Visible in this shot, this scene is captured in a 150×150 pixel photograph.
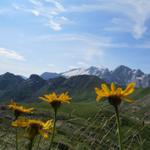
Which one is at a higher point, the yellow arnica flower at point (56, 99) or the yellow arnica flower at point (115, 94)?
the yellow arnica flower at point (115, 94)

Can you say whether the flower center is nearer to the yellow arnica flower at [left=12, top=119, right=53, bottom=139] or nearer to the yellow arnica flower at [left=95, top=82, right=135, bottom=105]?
the yellow arnica flower at [left=95, top=82, right=135, bottom=105]

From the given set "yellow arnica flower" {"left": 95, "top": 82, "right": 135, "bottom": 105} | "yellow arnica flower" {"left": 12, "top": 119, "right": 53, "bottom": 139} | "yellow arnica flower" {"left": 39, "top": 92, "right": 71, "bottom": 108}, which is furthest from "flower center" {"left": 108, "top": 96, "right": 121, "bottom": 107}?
"yellow arnica flower" {"left": 39, "top": 92, "right": 71, "bottom": 108}

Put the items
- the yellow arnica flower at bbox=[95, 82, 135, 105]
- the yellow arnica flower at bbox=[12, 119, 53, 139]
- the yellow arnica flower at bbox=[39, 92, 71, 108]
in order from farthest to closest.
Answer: the yellow arnica flower at bbox=[39, 92, 71, 108] < the yellow arnica flower at bbox=[95, 82, 135, 105] < the yellow arnica flower at bbox=[12, 119, 53, 139]

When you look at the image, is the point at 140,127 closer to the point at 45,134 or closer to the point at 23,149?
the point at 45,134

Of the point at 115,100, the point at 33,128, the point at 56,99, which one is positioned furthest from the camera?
the point at 56,99

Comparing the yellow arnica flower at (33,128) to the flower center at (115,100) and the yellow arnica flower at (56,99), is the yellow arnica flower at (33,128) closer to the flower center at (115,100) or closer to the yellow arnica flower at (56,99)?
Result: the yellow arnica flower at (56,99)

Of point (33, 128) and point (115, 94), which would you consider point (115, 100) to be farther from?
point (33, 128)

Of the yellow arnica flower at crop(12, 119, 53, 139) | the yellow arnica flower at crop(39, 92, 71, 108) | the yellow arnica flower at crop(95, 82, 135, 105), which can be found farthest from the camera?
the yellow arnica flower at crop(39, 92, 71, 108)

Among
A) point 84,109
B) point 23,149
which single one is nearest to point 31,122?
point 23,149

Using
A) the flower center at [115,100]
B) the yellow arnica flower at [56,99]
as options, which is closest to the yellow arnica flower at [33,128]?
the yellow arnica flower at [56,99]

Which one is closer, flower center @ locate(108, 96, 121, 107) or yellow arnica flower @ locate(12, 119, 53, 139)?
yellow arnica flower @ locate(12, 119, 53, 139)

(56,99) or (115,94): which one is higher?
(115,94)

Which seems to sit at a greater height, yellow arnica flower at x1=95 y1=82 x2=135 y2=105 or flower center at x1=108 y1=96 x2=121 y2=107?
yellow arnica flower at x1=95 y1=82 x2=135 y2=105

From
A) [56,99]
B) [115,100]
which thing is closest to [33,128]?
[115,100]
